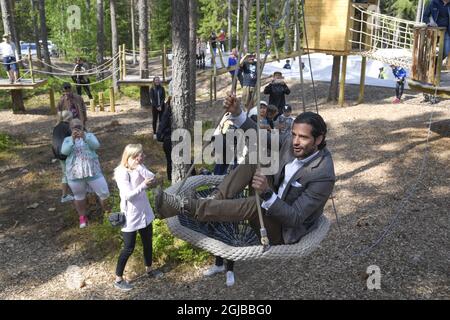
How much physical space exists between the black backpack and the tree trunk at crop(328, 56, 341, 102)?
11.4m

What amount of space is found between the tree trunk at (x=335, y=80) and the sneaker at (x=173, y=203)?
521 inches

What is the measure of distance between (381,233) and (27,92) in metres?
16.7

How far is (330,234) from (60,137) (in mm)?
4635

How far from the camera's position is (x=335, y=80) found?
642 inches

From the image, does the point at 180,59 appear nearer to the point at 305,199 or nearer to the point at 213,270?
the point at 213,270

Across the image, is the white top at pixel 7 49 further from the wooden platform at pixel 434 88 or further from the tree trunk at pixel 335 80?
the wooden platform at pixel 434 88

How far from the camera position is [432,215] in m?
7.07

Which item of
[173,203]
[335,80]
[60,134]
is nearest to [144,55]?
[335,80]

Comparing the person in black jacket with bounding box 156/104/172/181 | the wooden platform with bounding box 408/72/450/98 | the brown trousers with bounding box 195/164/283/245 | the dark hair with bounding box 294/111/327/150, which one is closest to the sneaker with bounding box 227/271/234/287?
the brown trousers with bounding box 195/164/283/245

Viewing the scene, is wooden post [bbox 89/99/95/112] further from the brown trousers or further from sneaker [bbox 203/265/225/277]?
the brown trousers

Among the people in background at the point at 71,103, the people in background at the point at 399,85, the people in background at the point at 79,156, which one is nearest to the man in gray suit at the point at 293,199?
the people in background at the point at 79,156

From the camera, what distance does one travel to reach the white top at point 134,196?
4859 millimetres

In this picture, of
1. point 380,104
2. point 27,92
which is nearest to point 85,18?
point 27,92
